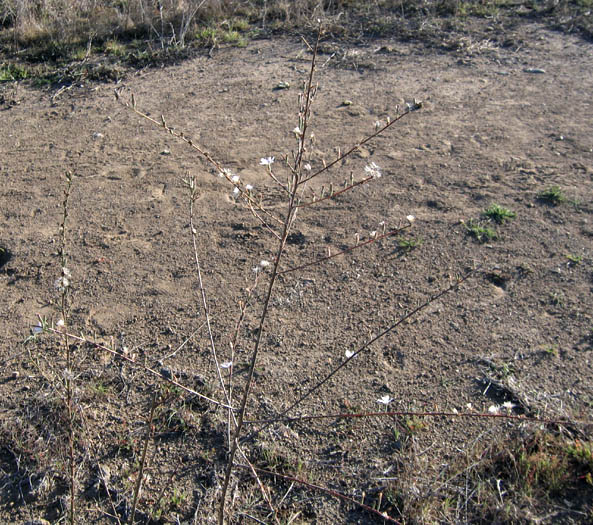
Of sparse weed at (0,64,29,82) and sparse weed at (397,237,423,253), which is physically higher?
sparse weed at (0,64,29,82)

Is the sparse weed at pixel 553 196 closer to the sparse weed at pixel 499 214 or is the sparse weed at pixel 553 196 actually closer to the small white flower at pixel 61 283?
the sparse weed at pixel 499 214

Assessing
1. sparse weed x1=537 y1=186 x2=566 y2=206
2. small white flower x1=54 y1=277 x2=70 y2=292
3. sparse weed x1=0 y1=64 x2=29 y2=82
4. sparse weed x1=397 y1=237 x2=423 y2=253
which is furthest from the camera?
sparse weed x1=0 y1=64 x2=29 y2=82

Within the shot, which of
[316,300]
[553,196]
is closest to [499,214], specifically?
[553,196]

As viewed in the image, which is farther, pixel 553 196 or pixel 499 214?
pixel 553 196

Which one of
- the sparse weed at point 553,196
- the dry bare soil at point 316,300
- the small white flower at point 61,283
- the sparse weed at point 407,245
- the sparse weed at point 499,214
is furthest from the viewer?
the sparse weed at point 553,196

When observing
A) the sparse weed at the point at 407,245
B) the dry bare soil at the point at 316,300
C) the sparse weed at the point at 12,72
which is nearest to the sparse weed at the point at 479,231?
the dry bare soil at the point at 316,300

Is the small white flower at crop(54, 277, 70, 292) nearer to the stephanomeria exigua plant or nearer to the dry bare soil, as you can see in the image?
the stephanomeria exigua plant

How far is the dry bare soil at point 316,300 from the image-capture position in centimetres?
238

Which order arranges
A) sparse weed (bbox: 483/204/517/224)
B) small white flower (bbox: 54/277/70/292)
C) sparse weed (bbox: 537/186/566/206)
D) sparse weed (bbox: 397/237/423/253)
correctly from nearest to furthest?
small white flower (bbox: 54/277/70/292)
sparse weed (bbox: 397/237/423/253)
sparse weed (bbox: 483/204/517/224)
sparse weed (bbox: 537/186/566/206)

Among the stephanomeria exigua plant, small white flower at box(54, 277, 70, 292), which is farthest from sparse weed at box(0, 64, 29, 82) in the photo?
small white flower at box(54, 277, 70, 292)

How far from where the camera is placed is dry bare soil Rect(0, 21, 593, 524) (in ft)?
7.80

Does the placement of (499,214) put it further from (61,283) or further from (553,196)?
(61,283)

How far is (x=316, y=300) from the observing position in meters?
3.25

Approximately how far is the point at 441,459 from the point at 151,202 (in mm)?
2543
